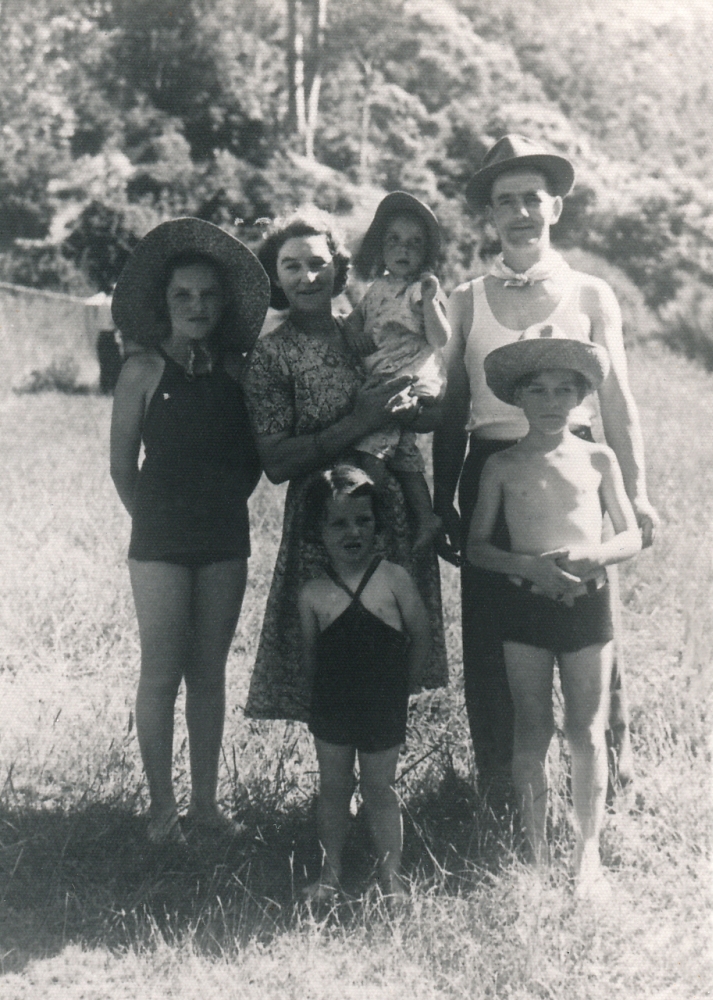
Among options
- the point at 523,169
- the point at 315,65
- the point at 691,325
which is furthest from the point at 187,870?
the point at 315,65

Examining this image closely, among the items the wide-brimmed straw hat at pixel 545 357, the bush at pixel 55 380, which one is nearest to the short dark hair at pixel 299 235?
the wide-brimmed straw hat at pixel 545 357

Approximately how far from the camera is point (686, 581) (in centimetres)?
605

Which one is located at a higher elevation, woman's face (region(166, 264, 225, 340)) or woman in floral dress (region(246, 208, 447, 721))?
woman's face (region(166, 264, 225, 340))

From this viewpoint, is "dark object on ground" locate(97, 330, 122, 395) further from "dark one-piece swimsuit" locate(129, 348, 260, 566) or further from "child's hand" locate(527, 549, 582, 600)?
"child's hand" locate(527, 549, 582, 600)

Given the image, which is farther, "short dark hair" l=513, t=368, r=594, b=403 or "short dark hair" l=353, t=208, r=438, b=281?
"short dark hair" l=353, t=208, r=438, b=281

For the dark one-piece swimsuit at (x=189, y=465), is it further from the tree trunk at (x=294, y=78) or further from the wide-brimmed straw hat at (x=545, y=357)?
the tree trunk at (x=294, y=78)

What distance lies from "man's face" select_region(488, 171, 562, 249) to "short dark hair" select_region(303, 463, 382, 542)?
0.90m

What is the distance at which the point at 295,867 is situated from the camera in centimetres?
349

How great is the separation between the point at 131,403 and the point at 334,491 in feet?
2.44

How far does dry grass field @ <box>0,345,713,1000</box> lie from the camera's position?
290 cm

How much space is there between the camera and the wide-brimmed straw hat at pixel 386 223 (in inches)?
132

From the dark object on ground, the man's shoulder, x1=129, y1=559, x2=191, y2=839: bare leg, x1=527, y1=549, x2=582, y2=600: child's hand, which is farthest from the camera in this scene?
the dark object on ground

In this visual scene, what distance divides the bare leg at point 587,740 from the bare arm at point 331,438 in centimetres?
90

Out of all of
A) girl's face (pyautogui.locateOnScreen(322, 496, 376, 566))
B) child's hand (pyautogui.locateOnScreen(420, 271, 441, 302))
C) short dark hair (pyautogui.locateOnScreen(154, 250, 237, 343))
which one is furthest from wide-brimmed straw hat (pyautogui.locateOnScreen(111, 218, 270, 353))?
girl's face (pyautogui.locateOnScreen(322, 496, 376, 566))
